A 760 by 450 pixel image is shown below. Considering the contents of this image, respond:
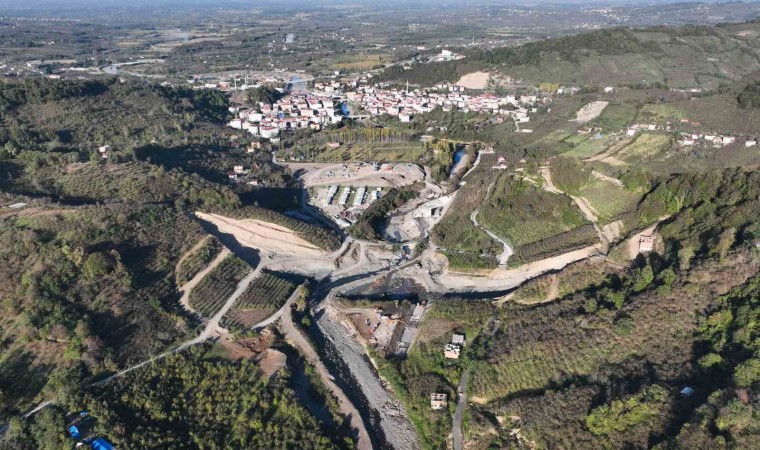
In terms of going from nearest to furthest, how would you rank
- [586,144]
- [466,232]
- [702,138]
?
[466,232] < [702,138] < [586,144]

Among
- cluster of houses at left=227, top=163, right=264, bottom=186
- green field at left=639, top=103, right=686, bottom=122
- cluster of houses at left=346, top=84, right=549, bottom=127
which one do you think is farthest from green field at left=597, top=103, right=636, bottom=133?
cluster of houses at left=227, top=163, right=264, bottom=186

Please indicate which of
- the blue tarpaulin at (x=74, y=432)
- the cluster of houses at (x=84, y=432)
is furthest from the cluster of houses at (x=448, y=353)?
the blue tarpaulin at (x=74, y=432)

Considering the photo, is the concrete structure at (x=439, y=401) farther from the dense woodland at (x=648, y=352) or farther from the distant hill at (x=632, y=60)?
the distant hill at (x=632, y=60)

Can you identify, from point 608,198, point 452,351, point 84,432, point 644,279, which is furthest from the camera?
point 608,198

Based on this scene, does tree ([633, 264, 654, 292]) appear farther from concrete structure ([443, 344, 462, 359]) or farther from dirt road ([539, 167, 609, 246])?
concrete structure ([443, 344, 462, 359])

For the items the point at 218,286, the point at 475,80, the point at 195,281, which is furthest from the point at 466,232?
the point at 475,80

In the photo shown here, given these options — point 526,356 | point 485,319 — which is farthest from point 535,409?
point 485,319

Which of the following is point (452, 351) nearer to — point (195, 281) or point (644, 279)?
point (644, 279)
